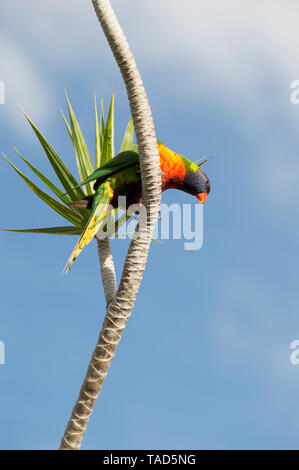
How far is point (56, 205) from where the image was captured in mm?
6055

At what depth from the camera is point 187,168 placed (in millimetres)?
5711

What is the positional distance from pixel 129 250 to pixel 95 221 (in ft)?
1.90

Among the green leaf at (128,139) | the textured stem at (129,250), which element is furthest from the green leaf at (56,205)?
the textured stem at (129,250)

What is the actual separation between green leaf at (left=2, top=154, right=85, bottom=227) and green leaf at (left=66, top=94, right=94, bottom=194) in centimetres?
66

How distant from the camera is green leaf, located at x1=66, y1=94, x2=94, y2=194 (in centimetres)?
666

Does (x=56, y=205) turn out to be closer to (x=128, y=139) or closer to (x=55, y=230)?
(x=55, y=230)

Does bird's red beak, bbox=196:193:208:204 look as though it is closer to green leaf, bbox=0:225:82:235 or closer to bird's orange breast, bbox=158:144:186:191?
bird's orange breast, bbox=158:144:186:191

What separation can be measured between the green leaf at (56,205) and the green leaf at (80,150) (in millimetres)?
659

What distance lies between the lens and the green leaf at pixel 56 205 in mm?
6027

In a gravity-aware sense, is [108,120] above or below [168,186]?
above

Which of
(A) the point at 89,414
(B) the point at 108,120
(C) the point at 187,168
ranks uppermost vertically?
(B) the point at 108,120

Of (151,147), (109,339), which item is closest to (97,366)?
(109,339)

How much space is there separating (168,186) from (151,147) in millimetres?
1035
